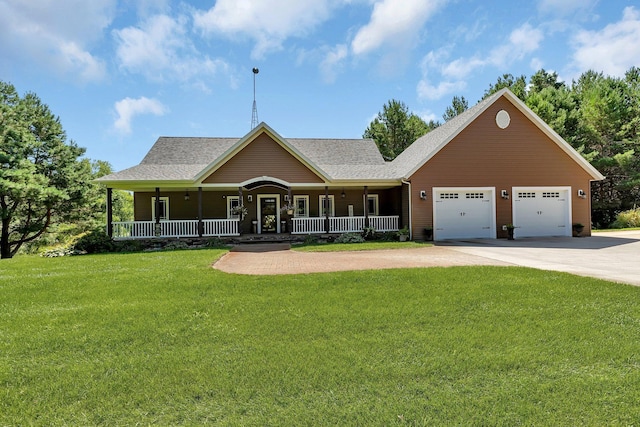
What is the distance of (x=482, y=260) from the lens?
392 inches

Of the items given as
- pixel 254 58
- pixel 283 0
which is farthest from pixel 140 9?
pixel 254 58

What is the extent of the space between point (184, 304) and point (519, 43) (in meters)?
16.4

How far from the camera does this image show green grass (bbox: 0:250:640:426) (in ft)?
9.44

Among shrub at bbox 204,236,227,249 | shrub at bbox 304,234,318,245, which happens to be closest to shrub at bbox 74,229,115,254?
shrub at bbox 204,236,227,249

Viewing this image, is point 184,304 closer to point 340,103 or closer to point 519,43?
point 519,43

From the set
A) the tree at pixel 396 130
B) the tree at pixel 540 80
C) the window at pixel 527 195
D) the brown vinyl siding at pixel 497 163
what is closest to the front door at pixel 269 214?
the brown vinyl siding at pixel 497 163

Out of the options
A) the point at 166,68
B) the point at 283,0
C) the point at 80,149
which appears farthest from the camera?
the point at 80,149

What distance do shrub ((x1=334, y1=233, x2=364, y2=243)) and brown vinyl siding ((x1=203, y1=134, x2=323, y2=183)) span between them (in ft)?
9.70

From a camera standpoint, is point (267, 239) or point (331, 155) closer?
point (267, 239)

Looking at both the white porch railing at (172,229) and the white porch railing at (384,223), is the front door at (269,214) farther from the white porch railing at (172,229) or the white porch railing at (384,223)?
the white porch railing at (384,223)

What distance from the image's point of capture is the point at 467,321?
479cm

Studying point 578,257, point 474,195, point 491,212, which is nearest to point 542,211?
point 491,212

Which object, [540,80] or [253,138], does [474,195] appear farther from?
[540,80]

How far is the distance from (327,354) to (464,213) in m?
15.0
